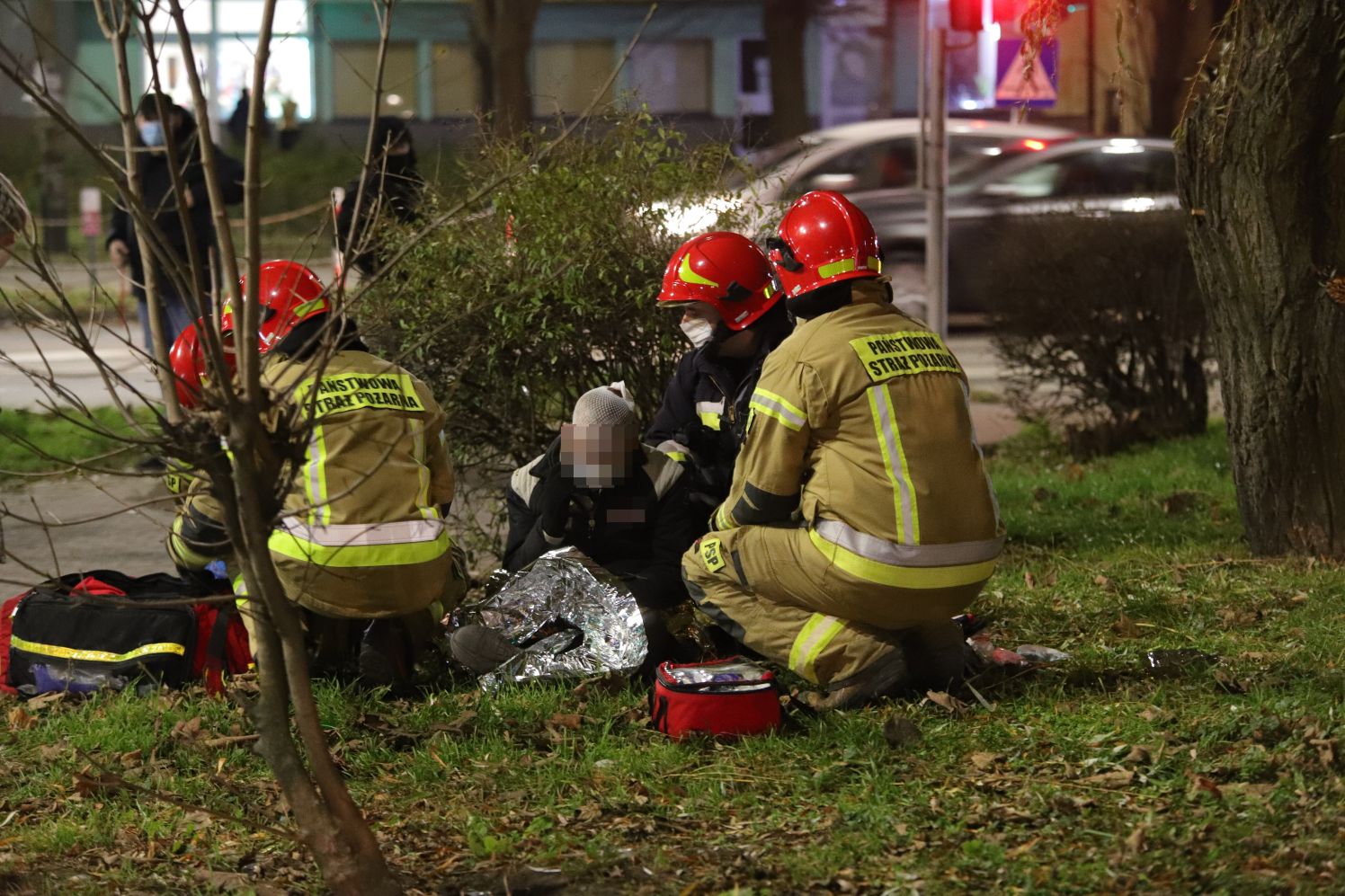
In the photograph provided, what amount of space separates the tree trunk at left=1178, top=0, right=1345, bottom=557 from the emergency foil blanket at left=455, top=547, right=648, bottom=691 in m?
Answer: 2.61

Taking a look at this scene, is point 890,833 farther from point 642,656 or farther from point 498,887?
point 642,656

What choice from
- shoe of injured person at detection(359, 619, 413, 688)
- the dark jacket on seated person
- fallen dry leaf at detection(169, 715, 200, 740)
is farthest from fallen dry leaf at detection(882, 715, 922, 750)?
fallen dry leaf at detection(169, 715, 200, 740)

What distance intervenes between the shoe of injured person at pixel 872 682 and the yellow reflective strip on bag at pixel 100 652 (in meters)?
2.06

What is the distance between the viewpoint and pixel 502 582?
5457 mm

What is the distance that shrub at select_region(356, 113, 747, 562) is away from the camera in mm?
6027

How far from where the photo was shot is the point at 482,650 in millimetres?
5047

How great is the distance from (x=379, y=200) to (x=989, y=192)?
11729 millimetres

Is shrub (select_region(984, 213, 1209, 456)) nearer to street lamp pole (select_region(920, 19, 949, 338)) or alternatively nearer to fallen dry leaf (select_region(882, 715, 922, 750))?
street lamp pole (select_region(920, 19, 949, 338))

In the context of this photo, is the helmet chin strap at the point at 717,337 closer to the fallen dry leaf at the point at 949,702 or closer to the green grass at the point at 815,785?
the green grass at the point at 815,785

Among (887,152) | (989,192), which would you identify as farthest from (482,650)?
(887,152)

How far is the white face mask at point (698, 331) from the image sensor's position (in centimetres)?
570

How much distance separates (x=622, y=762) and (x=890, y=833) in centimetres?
86

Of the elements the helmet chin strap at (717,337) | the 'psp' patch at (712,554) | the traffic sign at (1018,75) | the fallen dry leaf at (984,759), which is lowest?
the fallen dry leaf at (984,759)

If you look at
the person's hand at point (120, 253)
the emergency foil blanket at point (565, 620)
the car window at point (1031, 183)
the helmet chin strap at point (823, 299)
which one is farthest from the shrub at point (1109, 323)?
the car window at point (1031, 183)
